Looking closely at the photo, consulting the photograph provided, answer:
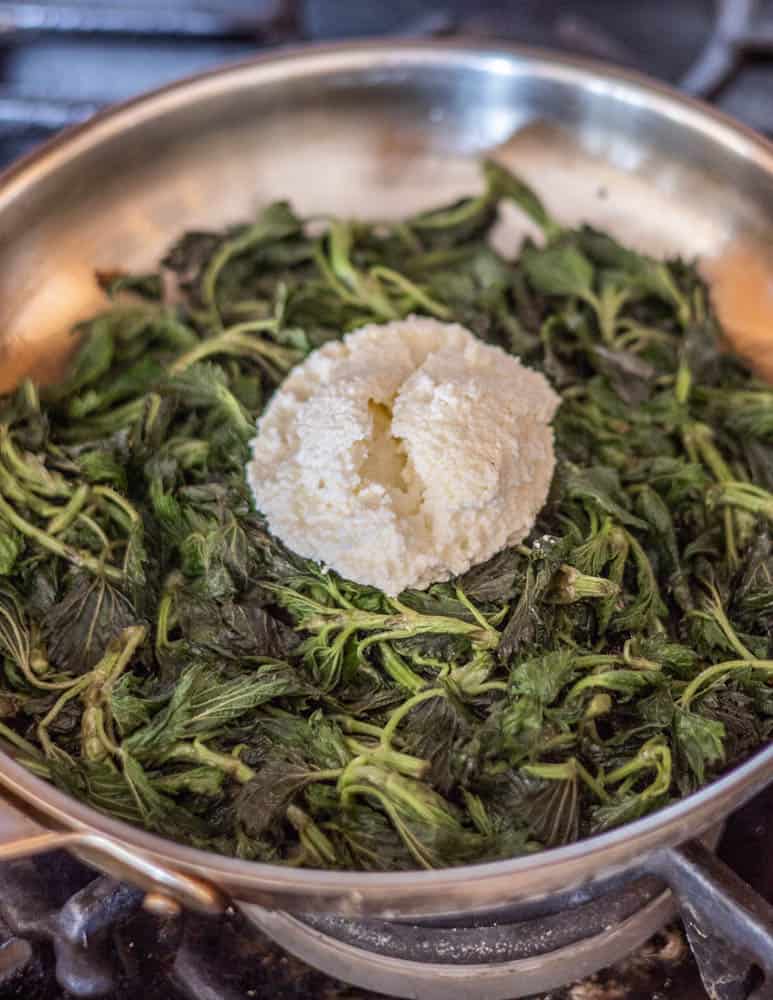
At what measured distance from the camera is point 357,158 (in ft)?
5.96

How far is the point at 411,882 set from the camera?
36.2 inches

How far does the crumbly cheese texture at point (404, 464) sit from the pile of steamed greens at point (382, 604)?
0.04 m

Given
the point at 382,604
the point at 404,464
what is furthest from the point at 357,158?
the point at 382,604

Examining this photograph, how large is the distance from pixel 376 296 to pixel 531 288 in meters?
0.27

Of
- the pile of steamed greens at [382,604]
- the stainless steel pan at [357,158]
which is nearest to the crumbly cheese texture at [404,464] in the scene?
the pile of steamed greens at [382,604]

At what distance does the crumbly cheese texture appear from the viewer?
1.23m

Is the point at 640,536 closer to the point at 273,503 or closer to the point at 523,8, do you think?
the point at 273,503

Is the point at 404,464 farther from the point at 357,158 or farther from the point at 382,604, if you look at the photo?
the point at 357,158

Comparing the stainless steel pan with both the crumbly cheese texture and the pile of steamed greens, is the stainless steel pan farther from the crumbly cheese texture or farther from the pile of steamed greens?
the crumbly cheese texture

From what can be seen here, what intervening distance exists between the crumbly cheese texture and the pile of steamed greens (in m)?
0.04

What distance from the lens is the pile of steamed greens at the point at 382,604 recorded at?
112 cm

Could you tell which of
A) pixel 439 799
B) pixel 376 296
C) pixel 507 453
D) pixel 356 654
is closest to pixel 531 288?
pixel 376 296

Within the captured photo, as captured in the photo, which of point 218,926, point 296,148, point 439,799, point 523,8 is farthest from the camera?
point 523,8

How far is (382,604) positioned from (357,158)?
952mm
